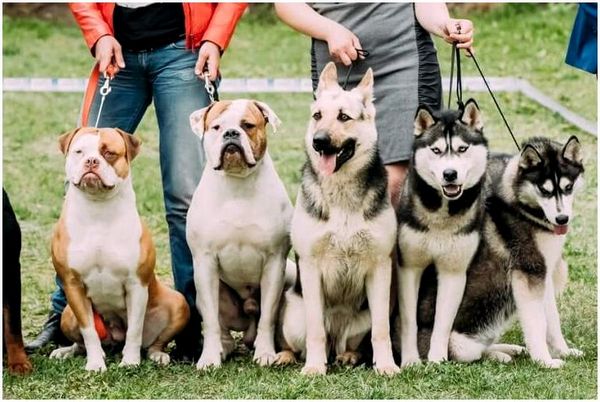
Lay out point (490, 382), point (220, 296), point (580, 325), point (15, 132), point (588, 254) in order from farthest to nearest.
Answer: point (15, 132) < point (588, 254) < point (580, 325) < point (220, 296) < point (490, 382)

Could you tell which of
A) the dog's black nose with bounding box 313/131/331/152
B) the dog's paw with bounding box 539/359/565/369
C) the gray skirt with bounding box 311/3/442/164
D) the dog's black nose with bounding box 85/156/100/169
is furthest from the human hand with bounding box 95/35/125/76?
the dog's paw with bounding box 539/359/565/369

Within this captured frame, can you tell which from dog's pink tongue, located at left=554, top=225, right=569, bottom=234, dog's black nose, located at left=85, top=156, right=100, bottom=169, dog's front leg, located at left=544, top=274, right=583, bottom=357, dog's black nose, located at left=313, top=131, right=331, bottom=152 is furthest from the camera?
dog's front leg, located at left=544, top=274, right=583, bottom=357

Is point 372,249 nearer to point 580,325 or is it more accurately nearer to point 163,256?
point 580,325

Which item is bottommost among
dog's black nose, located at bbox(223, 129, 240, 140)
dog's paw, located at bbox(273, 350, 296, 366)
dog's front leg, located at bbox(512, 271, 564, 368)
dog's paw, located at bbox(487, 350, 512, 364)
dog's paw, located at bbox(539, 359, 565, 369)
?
dog's paw, located at bbox(487, 350, 512, 364)

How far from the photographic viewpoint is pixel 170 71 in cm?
559

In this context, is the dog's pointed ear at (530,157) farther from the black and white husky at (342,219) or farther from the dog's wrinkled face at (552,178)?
the black and white husky at (342,219)

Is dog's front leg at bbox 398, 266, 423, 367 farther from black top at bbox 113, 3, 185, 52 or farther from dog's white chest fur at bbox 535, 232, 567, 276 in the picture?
black top at bbox 113, 3, 185, 52

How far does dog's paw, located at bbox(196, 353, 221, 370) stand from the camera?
5.28 metres

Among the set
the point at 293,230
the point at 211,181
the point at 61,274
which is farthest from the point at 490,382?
the point at 61,274

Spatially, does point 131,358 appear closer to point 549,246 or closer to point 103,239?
point 103,239

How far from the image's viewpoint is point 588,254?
7.67m

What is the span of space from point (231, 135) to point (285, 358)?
1100 mm

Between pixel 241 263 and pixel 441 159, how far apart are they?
108 centimetres

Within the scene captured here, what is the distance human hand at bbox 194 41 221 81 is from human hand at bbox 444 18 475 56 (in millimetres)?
1118
